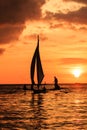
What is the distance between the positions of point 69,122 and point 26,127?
5.16m

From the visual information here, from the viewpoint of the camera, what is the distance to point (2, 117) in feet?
136

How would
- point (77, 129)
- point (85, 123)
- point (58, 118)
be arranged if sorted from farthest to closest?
point (58, 118)
point (85, 123)
point (77, 129)

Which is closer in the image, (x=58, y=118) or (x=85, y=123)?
(x=85, y=123)

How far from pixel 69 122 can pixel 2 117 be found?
26.9 ft

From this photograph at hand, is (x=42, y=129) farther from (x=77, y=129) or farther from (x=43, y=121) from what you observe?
(x=43, y=121)

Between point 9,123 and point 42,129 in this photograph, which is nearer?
point 42,129

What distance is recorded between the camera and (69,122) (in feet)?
121

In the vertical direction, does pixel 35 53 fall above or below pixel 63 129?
above

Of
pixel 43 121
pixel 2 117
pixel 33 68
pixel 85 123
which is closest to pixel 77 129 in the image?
pixel 85 123

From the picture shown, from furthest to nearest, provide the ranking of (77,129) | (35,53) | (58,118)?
(35,53) → (58,118) → (77,129)

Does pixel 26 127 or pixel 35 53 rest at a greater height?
pixel 35 53

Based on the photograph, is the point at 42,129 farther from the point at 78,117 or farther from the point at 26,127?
the point at 78,117

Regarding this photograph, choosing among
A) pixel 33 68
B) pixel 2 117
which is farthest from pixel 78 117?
pixel 33 68

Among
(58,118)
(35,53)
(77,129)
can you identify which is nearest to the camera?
(77,129)
